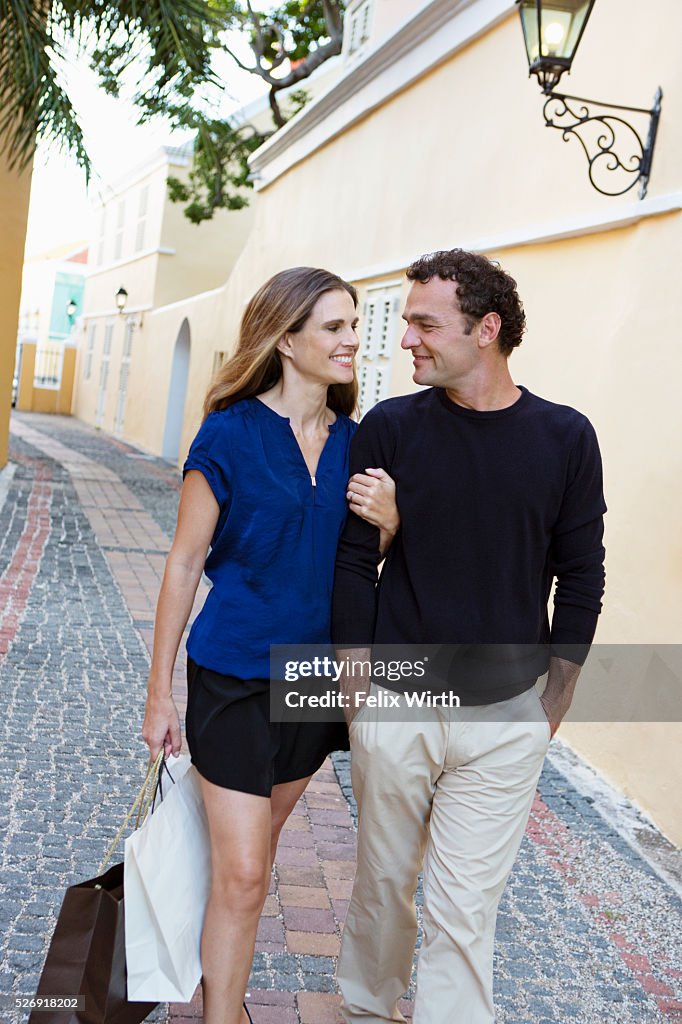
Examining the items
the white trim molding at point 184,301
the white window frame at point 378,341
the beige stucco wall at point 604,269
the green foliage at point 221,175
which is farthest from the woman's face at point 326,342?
the green foliage at point 221,175

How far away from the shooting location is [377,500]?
245 cm

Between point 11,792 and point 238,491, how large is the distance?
7.01ft

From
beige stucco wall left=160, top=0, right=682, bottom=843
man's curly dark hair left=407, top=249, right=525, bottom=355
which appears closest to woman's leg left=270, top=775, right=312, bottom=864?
man's curly dark hair left=407, top=249, right=525, bottom=355

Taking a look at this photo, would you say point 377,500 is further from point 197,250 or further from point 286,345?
point 197,250

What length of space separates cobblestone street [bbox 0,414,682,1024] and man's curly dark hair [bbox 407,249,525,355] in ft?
4.84

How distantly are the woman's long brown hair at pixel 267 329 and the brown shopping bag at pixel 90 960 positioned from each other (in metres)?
0.97

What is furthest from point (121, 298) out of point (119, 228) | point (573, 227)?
point (573, 227)

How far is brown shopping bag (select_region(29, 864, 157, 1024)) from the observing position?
2.32 metres

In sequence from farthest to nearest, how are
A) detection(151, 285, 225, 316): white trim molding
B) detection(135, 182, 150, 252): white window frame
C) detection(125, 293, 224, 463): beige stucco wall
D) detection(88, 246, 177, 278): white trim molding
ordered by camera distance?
detection(135, 182, 150, 252): white window frame → detection(88, 246, 177, 278): white trim molding → detection(151, 285, 225, 316): white trim molding → detection(125, 293, 224, 463): beige stucco wall

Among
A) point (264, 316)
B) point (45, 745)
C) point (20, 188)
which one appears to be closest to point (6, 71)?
point (20, 188)

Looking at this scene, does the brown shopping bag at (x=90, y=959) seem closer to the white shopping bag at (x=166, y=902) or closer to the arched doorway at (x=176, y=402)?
the white shopping bag at (x=166, y=902)

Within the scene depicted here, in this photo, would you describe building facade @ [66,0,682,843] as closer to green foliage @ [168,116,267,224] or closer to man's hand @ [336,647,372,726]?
man's hand @ [336,647,372,726]

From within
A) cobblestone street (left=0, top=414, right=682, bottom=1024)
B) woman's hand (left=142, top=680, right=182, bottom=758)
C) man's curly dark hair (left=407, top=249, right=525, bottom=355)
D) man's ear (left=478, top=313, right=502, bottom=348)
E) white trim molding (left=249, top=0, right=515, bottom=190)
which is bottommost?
cobblestone street (left=0, top=414, right=682, bottom=1024)

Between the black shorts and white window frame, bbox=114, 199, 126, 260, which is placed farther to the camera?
white window frame, bbox=114, 199, 126, 260
